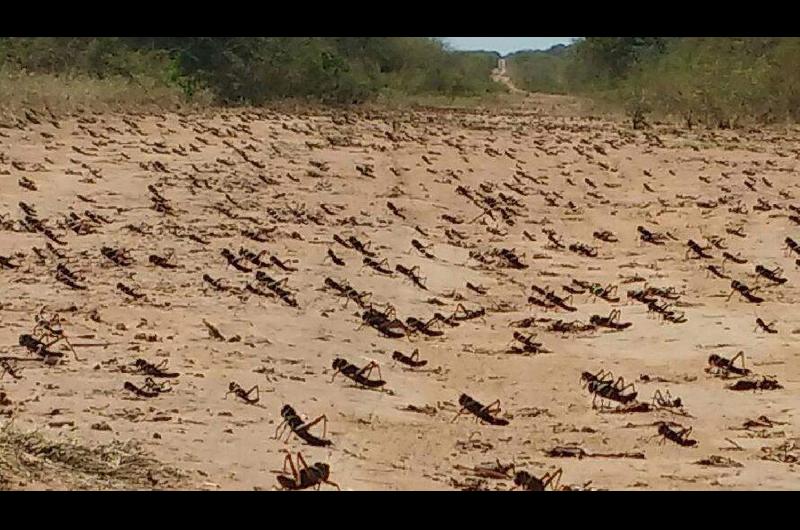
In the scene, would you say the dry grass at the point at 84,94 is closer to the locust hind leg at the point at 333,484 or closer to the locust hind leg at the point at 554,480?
the locust hind leg at the point at 554,480

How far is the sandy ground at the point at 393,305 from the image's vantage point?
18.3 feet

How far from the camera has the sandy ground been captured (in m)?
5.57

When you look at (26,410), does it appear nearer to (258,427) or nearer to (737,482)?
(258,427)

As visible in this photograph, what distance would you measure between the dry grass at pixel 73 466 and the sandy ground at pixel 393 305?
10cm

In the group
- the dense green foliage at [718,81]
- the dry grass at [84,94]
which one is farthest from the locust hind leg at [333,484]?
the dry grass at [84,94]

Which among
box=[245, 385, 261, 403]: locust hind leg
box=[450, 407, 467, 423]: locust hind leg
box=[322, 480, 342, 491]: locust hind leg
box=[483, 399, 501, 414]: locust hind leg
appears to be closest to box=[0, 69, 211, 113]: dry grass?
box=[245, 385, 261, 403]: locust hind leg

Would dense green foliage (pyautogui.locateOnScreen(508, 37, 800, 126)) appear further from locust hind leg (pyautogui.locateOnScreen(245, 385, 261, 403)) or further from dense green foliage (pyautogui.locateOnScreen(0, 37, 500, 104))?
locust hind leg (pyautogui.locateOnScreen(245, 385, 261, 403))

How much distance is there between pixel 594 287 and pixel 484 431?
4.65m

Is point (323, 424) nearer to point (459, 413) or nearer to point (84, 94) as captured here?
point (459, 413)

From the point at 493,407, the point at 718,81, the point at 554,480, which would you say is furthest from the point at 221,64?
the point at 554,480

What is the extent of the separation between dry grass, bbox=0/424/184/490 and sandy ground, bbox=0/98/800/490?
0.32 feet

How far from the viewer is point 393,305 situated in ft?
30.7
